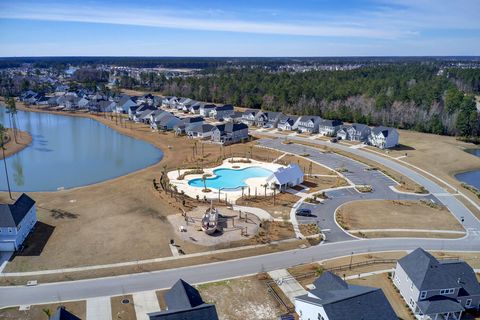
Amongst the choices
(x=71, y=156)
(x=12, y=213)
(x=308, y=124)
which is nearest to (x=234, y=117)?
(x=308, y=124)

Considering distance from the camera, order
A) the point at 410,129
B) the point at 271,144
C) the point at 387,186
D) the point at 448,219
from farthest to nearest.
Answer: the point at 410,129 → the point at 271,144 → the point at 387,186 → the point at 448,219

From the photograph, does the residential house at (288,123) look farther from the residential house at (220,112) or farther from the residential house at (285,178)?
the residential house at (285,178)

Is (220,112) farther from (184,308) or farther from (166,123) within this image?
(184,308)

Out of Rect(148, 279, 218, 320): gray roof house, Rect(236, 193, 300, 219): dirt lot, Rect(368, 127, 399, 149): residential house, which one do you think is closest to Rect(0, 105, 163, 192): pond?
Rect(236, 193, 300, 219): dirt lot

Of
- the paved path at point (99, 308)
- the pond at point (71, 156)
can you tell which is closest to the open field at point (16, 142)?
the pond at point (71, 156)

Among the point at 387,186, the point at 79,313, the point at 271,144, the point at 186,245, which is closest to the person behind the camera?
the point at 79,313

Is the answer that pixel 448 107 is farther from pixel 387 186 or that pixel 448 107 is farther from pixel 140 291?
pixel 140 291

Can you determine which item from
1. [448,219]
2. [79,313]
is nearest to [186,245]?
[79,313]

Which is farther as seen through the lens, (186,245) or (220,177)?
(220,177)
